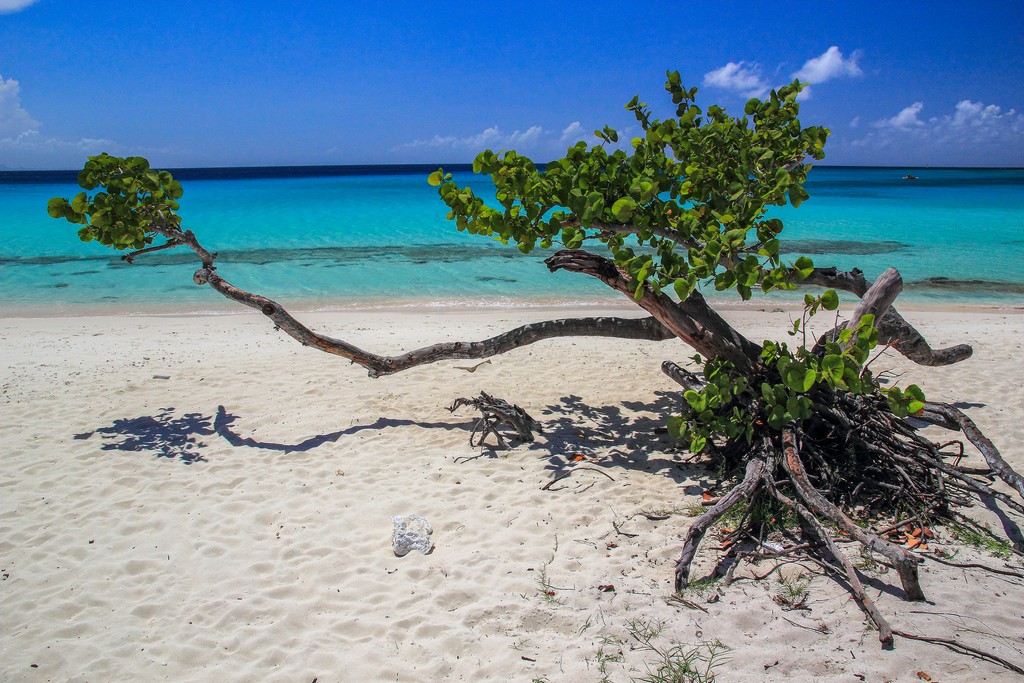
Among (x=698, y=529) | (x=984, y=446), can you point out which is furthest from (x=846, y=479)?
(x=698, y=529)

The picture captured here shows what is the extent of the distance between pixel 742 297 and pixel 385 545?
2.78 meters

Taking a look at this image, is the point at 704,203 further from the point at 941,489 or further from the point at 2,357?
the point at 2,357

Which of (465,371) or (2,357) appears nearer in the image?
(465,371)

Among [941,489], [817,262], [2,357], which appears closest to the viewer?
[941,489]

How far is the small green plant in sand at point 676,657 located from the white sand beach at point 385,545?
0.03 meters

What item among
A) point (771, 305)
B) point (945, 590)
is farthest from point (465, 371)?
point (771, 305)

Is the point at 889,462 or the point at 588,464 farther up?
the point at 889,462

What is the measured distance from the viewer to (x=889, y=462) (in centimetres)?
443

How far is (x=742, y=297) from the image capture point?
13.1 ft

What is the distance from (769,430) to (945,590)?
4.99ft

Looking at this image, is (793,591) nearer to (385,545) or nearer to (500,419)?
(385,545)

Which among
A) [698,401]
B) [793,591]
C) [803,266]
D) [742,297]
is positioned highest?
[803,266]

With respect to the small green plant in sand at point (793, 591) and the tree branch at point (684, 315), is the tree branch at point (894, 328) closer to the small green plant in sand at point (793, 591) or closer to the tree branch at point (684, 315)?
the tree branch at point (684, 315)

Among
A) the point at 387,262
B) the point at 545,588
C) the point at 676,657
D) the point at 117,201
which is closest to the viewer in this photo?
the point at 676,657
